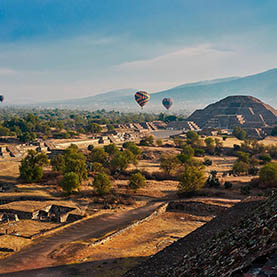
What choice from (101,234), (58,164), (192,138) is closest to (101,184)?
(101,234)

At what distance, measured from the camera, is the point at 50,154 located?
78.4 metres

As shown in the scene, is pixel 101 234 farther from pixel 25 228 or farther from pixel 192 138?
pixel 192 138

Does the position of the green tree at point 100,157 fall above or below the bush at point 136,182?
above

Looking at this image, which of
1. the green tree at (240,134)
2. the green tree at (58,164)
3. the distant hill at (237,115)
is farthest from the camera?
the distant hill at (237,115)

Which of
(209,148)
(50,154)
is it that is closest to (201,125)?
(209,148)

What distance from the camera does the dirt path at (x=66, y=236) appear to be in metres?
22.1

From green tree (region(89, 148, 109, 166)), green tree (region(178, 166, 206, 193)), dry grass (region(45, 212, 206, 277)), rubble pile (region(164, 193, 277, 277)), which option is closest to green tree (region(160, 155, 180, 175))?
green tree (region(89, 148, 109, 166))

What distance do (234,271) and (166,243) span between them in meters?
19.4

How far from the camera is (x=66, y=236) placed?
2742 centimetres

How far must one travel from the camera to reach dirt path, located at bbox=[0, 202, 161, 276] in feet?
72.6

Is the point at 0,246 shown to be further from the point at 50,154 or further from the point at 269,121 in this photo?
the point at 269,121

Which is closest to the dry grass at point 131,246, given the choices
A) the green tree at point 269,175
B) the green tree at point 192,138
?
the green tree at point 269,175

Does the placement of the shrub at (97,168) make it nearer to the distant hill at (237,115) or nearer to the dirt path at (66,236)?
the dirt path at (66,236)

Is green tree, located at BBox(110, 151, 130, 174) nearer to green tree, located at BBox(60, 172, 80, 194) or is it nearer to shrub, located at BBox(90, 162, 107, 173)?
shrub, located at BBox(90, 162, 107, 173)
